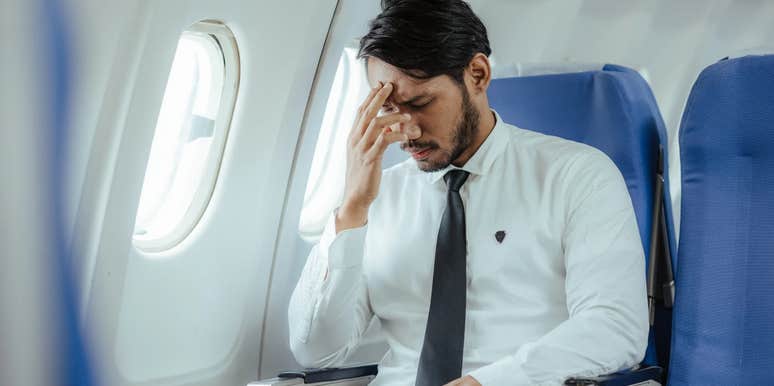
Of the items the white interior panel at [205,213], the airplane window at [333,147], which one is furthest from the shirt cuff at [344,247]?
the airplane window at [333,147]

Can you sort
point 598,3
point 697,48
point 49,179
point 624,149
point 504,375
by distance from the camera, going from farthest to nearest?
point 697,48, point 598,3, point 624,149, point 49,179, point 504,375

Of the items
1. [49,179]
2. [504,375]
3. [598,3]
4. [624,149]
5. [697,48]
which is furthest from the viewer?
[697,48]

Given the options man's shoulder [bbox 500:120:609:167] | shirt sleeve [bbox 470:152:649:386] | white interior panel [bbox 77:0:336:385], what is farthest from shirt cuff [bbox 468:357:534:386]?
white interior panel [bbox 77:0:336:385]

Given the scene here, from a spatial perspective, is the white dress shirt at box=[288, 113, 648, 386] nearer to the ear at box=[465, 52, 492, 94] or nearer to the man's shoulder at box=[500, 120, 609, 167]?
the man's shoulder at box=[500, 120, 609, 167]

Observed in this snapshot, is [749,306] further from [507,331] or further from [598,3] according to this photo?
[598,3]

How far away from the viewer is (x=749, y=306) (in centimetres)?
226

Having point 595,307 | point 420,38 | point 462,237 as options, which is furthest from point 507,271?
point 420,38

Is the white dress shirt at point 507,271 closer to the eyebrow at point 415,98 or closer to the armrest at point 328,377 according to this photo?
the armrest at point 328,377

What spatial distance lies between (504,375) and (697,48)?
3.75m

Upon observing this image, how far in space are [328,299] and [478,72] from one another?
736 millimetres

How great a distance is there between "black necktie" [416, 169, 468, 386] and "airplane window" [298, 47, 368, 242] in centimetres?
105

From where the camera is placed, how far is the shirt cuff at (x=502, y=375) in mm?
2154

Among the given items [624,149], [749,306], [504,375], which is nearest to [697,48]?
[624,149]

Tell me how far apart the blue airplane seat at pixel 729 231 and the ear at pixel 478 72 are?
21.5 inches
